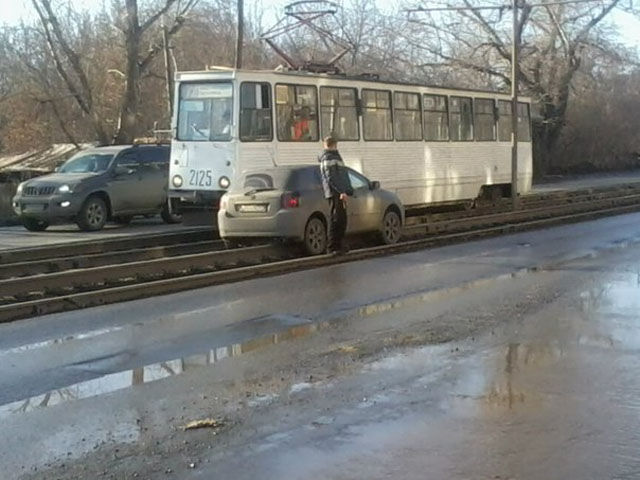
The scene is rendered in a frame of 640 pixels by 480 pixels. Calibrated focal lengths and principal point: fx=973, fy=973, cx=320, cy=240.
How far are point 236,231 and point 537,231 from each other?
8.07m

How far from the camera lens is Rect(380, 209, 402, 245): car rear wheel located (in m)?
17.8

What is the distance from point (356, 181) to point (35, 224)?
31.1 feet

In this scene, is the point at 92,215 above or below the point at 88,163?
below

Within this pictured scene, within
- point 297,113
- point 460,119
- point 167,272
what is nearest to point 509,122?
point 460,119

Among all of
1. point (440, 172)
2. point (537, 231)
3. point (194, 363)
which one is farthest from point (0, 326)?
point (440, 172)

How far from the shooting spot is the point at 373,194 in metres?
17.5

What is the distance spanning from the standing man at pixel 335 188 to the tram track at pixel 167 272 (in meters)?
0.46

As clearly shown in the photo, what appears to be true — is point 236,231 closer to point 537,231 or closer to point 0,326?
point 0,326

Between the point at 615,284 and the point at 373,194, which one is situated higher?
the point at 373,194

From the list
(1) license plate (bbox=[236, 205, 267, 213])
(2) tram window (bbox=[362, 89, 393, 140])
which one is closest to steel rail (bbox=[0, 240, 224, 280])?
(1) license plate (bbox=[236, 205, 267, 213])

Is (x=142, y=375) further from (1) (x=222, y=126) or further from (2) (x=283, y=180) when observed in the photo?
(1) (x=222, y=126)

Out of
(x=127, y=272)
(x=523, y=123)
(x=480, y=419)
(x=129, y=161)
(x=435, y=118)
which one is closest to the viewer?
(x=480, y=419)

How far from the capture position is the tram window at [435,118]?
24250 millimetres

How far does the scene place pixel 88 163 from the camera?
23.6 m
